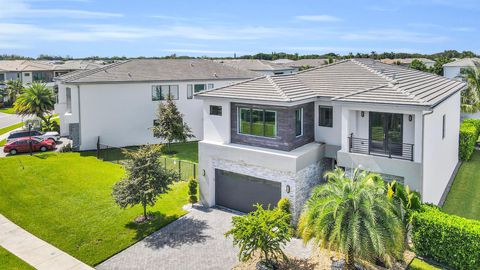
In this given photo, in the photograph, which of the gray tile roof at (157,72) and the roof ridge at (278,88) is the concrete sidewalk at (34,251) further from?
the gray tile roof at (157,72)

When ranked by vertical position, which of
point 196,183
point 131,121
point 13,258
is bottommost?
point 13,258

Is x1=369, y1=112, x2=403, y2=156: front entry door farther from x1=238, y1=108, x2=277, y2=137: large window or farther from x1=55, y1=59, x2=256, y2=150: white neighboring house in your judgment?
x1=55, y1=59, x2=256, y2=150: white neighboring house

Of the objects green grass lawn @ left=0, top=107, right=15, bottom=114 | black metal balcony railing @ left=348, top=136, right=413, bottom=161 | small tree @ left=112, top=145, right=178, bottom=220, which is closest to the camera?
black metal balcony railing @ left=348, top=136, right=413, bottom=161

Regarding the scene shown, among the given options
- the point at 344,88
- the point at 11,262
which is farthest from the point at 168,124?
the point at 11,262

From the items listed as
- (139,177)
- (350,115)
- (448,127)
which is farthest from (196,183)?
(448,127)

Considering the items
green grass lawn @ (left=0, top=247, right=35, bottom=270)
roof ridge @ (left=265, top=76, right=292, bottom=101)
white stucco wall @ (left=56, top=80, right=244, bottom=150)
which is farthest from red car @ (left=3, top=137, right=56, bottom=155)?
roof ridge @ (left=265, top=76, right=292, bottom=101)

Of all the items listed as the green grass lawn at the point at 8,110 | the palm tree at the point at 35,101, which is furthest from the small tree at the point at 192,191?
the green grass lawn at the point at 8,110

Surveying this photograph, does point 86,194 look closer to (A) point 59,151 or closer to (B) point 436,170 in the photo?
(A) point 59,151
